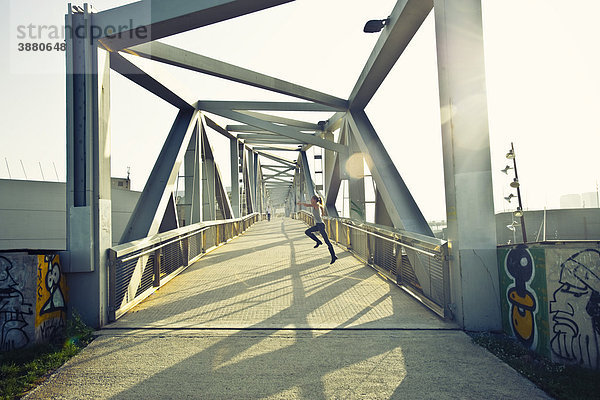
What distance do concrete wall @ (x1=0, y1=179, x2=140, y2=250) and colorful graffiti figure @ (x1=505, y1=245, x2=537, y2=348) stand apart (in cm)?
2440

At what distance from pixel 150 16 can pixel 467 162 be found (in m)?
4.16

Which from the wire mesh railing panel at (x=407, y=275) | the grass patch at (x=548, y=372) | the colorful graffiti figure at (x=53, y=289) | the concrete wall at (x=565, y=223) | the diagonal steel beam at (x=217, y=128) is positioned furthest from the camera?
the concrete wall at (x=565, y=223)

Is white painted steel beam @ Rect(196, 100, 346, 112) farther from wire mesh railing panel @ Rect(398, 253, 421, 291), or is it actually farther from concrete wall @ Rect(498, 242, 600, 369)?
concrete wall @ Rect(498, 242, 600, 369)

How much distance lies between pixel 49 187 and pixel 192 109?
Result: 1813 cm

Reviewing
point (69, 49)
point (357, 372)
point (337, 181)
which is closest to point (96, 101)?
point (69, 49)

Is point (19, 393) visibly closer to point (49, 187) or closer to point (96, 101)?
point (96, 101)

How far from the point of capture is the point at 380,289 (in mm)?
5777

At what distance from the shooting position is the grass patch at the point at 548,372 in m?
2.57

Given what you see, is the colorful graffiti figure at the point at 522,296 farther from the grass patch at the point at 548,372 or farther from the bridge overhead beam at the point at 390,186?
the bridge overhead beam at the point at 390,186

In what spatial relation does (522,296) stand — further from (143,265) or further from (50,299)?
(143,265)

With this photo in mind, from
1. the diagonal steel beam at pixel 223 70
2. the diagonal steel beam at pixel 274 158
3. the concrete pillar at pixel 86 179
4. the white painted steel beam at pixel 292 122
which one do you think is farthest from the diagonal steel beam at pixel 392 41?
the diagonal steel beam at pixel 274 158

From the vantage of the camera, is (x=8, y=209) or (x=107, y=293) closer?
(x=107, y=293)

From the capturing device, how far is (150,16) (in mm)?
4605

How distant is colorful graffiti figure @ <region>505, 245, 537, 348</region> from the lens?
11.0 ft
